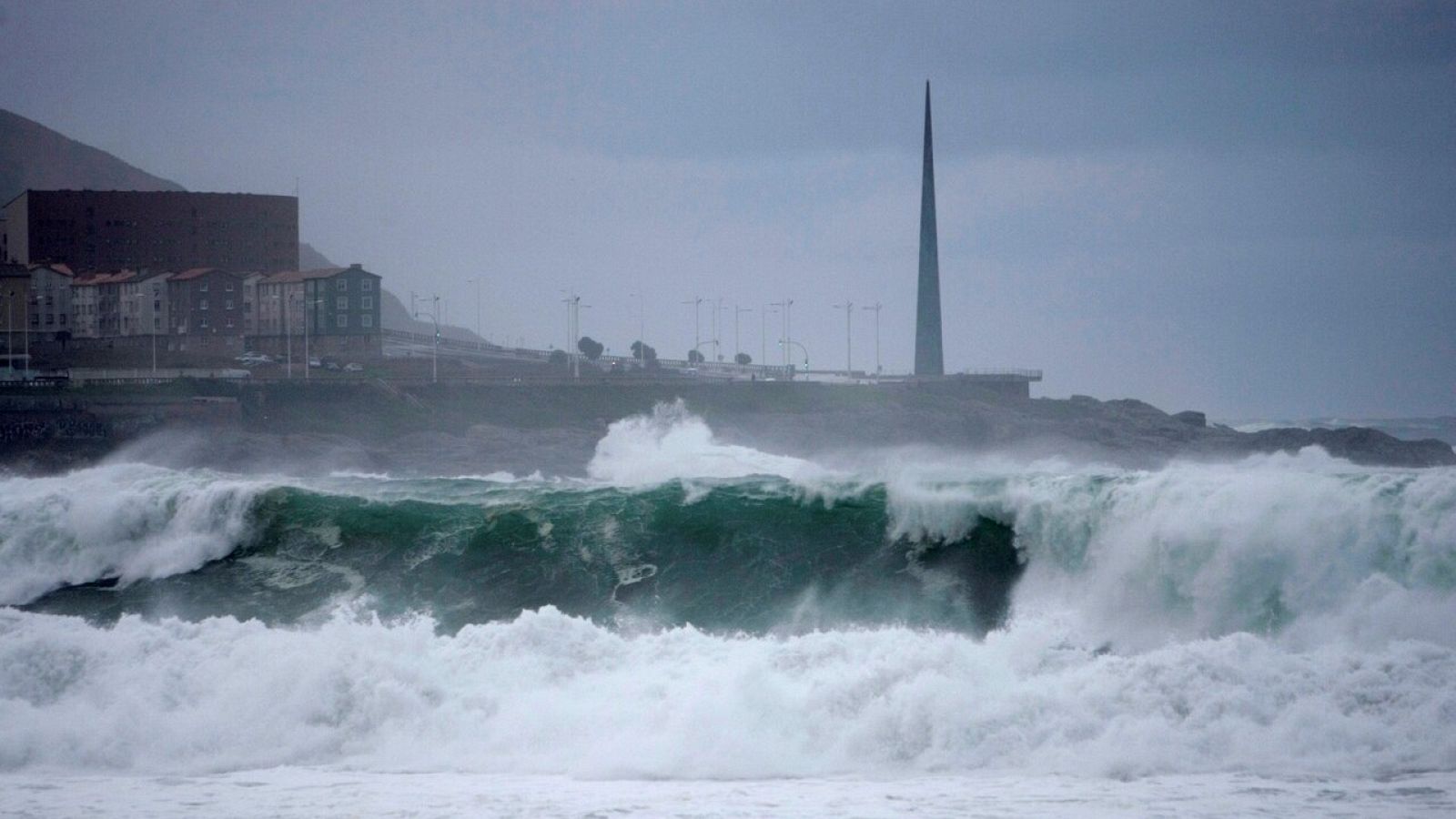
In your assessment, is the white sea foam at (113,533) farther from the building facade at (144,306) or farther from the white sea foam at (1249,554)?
the building facade at (144,306)

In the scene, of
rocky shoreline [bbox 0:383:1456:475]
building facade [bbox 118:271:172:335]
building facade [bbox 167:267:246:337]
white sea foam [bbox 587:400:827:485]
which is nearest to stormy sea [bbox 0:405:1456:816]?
white sea foam [bbox 587:400:827:485]

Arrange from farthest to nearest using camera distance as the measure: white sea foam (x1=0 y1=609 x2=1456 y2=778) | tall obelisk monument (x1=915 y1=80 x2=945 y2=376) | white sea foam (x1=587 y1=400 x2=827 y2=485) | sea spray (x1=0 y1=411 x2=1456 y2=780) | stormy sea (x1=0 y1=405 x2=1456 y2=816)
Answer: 1. tall obelisk monument (x1=915 y1=80 x2=945 y2=376)
2. white sea foam (x1=587 y1=400 x2=827 y2=485)
3. sea spray (x1=0 y1=411 x2=1456 y2=780)
4. white sea foam (x1=0 y1=609 x2=1456 y2=778)
5. stormy sea (x1=0 y1=405 x2=1456 y2=816)

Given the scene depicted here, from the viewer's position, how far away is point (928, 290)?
75.6 metres

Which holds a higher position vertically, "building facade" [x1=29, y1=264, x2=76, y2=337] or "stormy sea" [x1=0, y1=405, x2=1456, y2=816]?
"building facade" [x1=29, y1=264, x2=76, y2=337]

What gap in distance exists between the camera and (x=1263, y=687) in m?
14.1

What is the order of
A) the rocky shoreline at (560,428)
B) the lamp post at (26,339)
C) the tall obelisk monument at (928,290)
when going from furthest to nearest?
the tall obelisk monument at (928,290) < the lamp post at (26,339) < the rocky shoreline at (560,428)

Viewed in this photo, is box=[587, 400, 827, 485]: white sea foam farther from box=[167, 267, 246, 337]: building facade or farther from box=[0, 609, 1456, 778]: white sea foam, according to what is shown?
box=[167, 267, 246, 337]: building facade

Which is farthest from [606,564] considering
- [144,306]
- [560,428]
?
[144,306]

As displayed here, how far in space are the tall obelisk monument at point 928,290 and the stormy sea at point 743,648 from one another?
5208 centimetres

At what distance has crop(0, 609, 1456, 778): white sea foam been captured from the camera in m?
13.4

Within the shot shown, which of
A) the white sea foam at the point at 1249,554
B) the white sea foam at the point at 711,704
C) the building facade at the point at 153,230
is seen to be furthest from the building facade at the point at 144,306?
the white sea foam at the point at 1249,554

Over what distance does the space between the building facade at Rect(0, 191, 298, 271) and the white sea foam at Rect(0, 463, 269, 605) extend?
79394 mm

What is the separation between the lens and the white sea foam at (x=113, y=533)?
A: 20891 mm

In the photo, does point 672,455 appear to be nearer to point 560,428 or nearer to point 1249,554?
point 560,428
